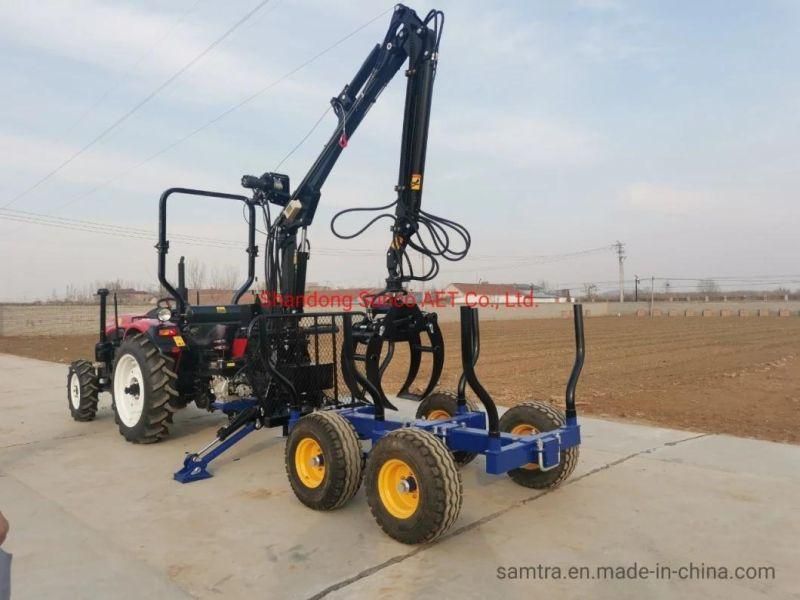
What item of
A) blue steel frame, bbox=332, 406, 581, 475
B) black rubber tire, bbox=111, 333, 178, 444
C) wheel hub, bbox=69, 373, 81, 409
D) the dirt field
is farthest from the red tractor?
the dirt field

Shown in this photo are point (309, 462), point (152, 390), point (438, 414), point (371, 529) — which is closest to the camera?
point (371, 529)

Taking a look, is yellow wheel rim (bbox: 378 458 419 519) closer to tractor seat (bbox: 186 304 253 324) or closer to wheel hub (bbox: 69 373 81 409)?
tractor seat (bbox: 186 304 253 324)

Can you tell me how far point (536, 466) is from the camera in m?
4.80

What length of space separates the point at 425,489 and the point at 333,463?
879mm

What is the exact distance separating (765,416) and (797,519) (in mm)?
4415

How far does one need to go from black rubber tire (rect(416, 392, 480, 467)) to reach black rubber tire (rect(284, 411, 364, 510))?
1280mm

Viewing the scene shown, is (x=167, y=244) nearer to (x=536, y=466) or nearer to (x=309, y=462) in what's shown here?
(x=309, y=462)

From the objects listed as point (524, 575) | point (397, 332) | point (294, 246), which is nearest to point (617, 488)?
point (524, 575)

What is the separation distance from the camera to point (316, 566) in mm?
3547

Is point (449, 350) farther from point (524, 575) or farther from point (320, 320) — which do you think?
point (524, 575)

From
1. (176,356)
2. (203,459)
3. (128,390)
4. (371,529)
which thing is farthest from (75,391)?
(371,529)

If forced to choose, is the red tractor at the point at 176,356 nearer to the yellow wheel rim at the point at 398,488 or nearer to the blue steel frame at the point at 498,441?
the blue steel frame at the point at 498,441

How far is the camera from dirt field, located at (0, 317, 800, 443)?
7.98 metres

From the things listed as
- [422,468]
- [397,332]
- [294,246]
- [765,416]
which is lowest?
[765,416]
